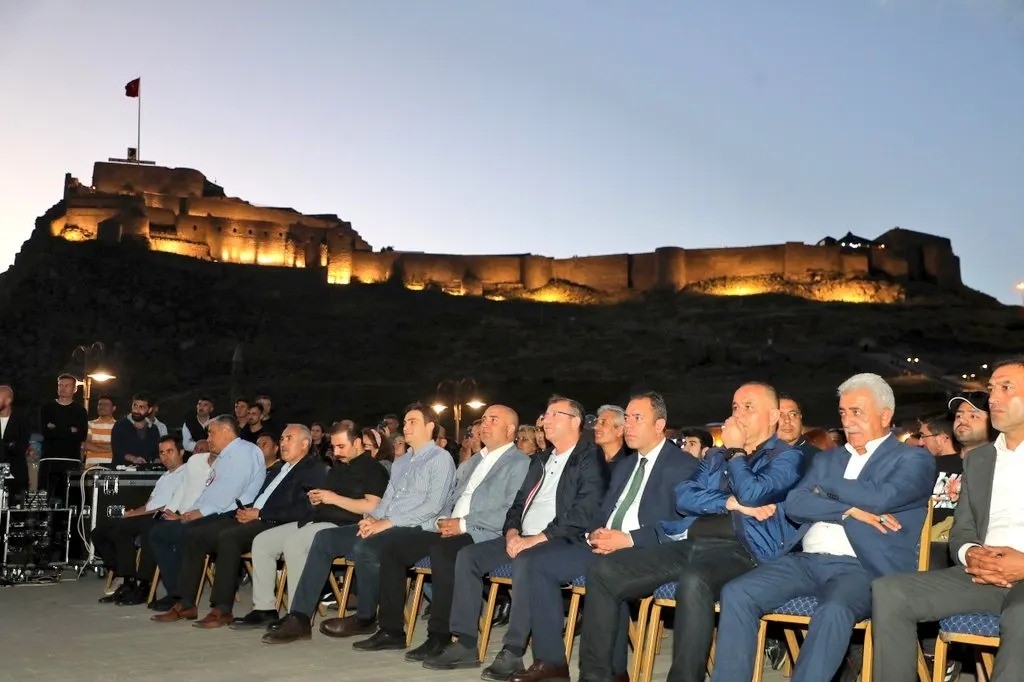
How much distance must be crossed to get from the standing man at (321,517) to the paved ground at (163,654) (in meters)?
0.32

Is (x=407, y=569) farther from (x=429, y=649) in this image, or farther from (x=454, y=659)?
(x=454, y=659)

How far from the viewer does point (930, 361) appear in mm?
44281

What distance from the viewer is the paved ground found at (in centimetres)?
566

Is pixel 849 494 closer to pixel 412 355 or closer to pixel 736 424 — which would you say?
pixel 736 424

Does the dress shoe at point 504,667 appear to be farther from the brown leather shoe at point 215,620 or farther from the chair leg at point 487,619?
the brown leather shoe at point 215,620

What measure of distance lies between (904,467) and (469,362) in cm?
4042

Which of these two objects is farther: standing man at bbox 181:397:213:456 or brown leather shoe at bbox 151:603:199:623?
standing man at bbox 181:397:213:456

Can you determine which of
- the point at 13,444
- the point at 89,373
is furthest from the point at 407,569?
the point at 89,373

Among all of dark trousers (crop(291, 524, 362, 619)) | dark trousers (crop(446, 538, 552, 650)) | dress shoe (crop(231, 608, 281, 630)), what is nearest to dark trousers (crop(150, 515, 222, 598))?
Result: dress shoe (crop(231, 608, 281, 630))

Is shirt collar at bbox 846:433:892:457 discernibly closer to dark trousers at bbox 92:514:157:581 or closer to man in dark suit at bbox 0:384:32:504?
dark trousers at bbox 92:514:157:581

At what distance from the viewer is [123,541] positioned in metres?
8.74

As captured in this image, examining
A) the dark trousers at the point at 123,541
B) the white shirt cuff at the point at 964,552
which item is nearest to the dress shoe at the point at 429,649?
the white shirt cuff at the point at 964,552

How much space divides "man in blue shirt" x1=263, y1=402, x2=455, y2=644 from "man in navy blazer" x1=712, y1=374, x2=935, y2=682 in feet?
8.48

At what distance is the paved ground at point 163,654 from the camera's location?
18.6ft
